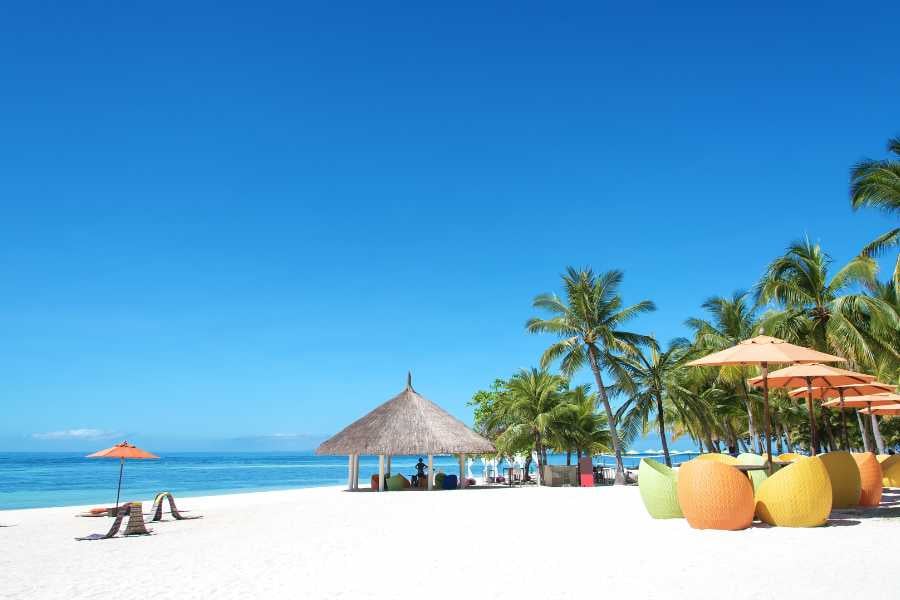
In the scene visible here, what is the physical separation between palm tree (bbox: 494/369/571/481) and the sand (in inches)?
536

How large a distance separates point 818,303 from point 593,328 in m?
6.98

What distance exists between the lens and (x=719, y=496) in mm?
8219

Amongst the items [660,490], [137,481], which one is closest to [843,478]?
[660,490]

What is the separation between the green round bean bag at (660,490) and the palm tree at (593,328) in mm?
13156

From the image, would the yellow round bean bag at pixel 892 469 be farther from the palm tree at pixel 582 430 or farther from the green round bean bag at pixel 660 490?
the palm tree at pixel 582 430

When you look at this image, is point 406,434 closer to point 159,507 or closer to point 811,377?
point 159,507

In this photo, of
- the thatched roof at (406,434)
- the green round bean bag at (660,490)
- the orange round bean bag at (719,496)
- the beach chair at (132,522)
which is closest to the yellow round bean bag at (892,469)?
the green round bean bag at (660,490)

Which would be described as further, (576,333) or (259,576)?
(576,333)

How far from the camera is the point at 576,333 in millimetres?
23328

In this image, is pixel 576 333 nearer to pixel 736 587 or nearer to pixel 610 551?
pixel 610 551

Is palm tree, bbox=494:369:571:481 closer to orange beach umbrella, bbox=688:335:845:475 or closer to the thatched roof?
the thatched roof

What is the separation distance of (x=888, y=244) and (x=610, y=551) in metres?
12.3

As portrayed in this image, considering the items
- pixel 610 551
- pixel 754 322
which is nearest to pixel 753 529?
pixel 610 551

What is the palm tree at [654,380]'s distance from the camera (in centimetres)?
2441
